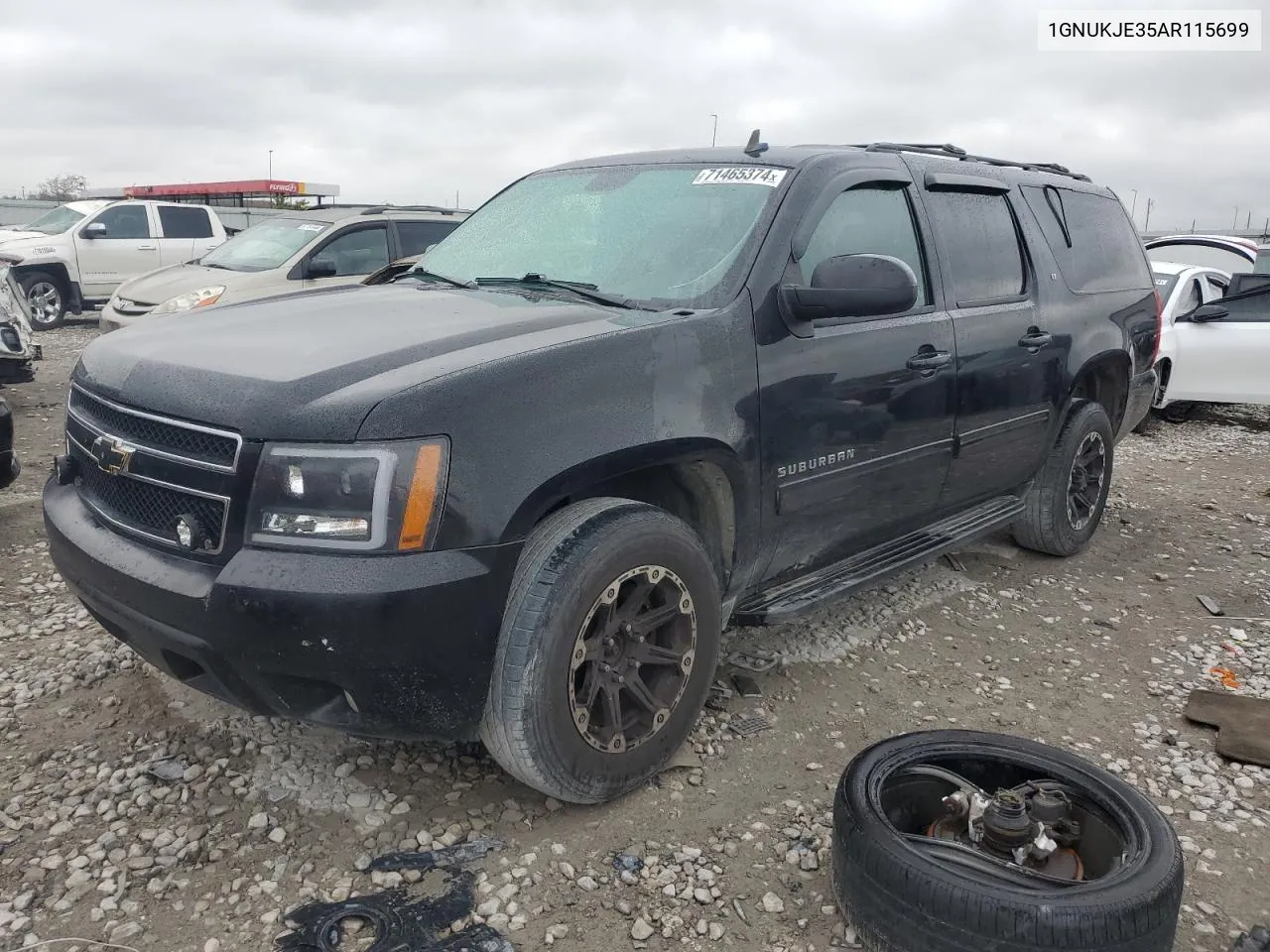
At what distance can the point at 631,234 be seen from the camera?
131 inches

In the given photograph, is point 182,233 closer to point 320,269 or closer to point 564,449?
point 320,269

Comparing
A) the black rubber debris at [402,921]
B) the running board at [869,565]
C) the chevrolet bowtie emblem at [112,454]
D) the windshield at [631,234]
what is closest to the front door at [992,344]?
the running board at [869,565]

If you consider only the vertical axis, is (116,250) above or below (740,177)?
below

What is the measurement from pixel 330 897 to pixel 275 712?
0.46 meters

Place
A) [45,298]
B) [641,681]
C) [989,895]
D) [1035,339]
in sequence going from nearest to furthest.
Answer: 1. [989,895]
2. [641,681]
3. [1035,339]
4. [45,298]

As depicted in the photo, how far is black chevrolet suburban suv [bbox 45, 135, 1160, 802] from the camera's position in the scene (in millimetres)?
2254

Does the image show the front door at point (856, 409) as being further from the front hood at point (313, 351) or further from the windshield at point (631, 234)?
the front hood at point (313, 351)

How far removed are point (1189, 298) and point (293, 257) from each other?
336 inches

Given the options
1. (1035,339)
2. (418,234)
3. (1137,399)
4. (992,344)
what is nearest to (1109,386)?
(1137,399)

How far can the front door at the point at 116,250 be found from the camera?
44.7 feet

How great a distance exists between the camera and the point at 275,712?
7.92 feet

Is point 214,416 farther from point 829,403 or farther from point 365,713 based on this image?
point 829,403

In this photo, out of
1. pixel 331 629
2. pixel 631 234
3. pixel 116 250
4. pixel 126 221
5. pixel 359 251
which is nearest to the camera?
pixel 331 629

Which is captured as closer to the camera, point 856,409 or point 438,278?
point 856,409
